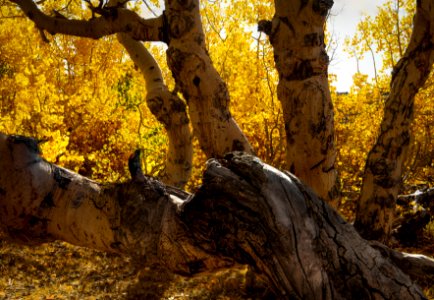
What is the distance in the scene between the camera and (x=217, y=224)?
4.73 ft

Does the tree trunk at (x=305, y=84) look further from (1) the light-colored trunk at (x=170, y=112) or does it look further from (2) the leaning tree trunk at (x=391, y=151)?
(1) the light-colored trunk at (x=170, y=112)

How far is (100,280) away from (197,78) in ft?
19.2

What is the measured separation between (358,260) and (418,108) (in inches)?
355

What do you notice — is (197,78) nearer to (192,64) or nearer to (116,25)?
(192,64)

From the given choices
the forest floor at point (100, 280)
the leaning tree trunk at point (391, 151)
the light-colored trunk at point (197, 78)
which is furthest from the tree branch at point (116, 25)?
the forest floor at point (100, 280)

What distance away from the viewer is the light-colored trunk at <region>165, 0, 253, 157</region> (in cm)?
234

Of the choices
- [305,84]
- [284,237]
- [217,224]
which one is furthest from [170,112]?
[284,237]

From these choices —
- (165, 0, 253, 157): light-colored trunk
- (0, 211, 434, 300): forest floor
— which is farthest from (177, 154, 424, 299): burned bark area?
(0, 211, 434, 300): forest floor

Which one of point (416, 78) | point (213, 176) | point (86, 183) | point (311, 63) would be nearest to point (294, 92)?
point (311, 63)

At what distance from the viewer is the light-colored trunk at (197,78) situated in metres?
2.34

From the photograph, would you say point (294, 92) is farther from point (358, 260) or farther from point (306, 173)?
point (358, 260)

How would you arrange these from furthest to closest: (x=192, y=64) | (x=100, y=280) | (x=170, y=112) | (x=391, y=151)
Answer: (x=100, y=280)
(x=170, y=112)
(x=391, y=151)
(x=192, y=64)

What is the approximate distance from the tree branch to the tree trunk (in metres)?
0.69

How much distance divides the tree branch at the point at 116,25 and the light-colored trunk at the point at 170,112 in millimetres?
1371
